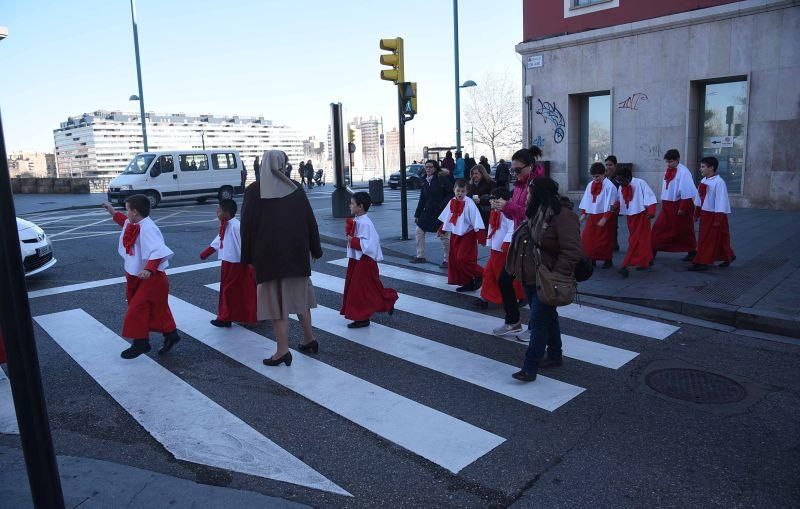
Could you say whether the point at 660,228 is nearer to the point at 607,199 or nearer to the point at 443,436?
the point at 607,199

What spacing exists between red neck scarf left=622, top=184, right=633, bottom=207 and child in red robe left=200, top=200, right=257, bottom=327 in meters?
5.35

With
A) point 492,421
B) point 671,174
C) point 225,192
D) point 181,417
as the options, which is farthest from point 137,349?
point 225,192

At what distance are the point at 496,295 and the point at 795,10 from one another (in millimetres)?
12271

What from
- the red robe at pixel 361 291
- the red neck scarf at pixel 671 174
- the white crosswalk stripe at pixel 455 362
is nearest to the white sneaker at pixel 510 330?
the white crosswalk stripe at pixel 455 362

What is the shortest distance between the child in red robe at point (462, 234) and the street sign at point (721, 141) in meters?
11.0

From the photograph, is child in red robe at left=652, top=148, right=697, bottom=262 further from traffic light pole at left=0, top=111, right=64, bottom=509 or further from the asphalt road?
traffic light pole at left=0, top=111, right=64, bottom=509

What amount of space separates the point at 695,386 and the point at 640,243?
4.08 m

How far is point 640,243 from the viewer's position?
8.53 m

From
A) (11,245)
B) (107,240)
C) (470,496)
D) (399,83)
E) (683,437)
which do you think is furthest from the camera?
(107,240)

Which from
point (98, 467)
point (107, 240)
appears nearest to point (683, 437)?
point (98, 467)

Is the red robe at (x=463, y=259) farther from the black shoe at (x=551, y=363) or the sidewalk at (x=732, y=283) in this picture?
the black shoe at (x=551, y=363)

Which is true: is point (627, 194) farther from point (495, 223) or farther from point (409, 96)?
point (409, 96)

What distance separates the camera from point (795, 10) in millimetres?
13883

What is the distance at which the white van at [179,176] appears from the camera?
21141 mm
